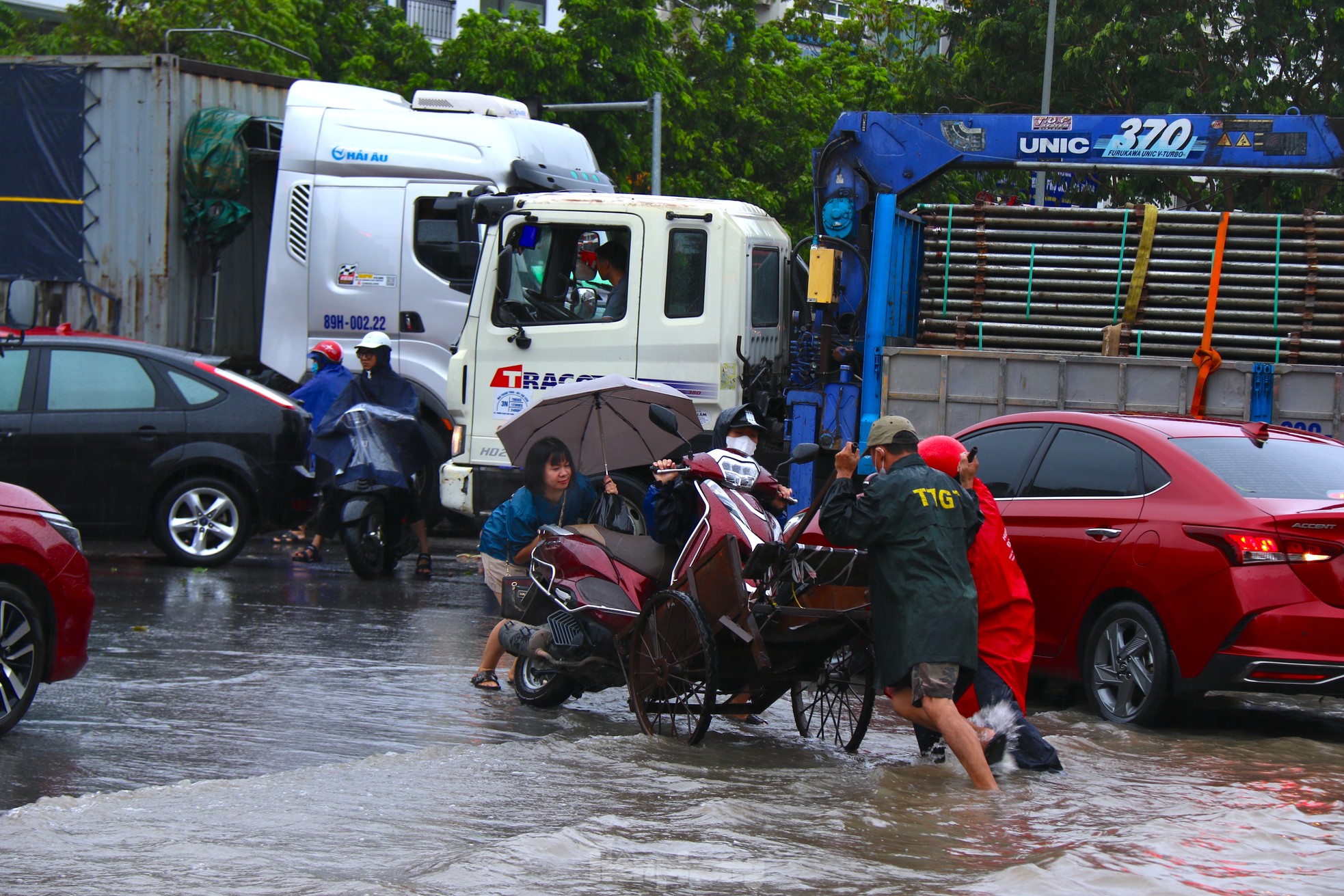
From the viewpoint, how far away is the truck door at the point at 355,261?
45.5 feet

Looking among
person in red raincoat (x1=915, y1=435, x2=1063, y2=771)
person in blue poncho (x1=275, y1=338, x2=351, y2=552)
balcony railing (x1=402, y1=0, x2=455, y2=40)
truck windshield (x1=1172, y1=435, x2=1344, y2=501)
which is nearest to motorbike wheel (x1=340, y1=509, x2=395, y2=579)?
person in blue poncho (x1=275, y1=338, x2=351, y2=552)

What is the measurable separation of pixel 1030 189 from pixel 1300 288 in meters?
17.4

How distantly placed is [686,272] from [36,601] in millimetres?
5794

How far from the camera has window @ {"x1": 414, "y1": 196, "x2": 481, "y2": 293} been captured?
539 inches

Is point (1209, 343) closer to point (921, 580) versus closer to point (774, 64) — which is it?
point (921, 580)

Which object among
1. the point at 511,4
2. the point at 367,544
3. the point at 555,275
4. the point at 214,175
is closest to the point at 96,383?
the point at 367,544

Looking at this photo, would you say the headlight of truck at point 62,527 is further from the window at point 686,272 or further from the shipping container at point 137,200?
the shipping container at point 137,200

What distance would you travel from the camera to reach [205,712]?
281 inches

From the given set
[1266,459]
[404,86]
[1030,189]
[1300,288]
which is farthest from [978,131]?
[404,86]

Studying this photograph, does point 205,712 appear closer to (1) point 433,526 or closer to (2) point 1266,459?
(2) point 1266,459

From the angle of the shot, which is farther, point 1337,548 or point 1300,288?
point 1300,288

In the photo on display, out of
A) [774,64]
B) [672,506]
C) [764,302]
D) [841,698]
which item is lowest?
[841,698]

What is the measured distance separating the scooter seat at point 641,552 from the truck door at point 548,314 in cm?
429

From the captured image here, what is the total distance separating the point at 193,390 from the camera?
12.2 meters
